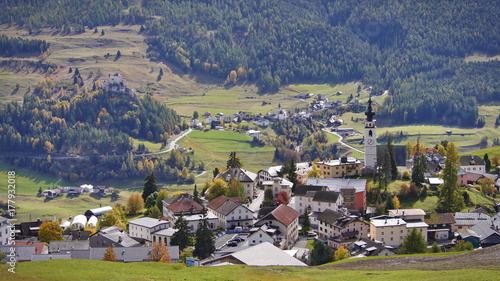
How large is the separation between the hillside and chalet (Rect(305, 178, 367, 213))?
32.5 meters

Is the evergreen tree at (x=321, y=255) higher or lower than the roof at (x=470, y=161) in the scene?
lower

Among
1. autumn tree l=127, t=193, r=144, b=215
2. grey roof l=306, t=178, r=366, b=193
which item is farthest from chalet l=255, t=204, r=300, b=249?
autumn tree l=127, t=193, r=144, b=215

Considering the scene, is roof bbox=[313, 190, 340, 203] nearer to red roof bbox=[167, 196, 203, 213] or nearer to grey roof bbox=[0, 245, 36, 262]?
red roof bbox=[167, 196, 203, 213]

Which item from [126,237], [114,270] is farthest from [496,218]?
[114,270]

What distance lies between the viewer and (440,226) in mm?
102438

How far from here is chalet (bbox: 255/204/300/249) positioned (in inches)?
3937

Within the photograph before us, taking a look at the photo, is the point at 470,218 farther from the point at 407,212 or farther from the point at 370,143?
the point at 370,143

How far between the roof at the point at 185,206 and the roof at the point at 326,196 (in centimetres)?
1703

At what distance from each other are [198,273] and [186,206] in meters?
42.6

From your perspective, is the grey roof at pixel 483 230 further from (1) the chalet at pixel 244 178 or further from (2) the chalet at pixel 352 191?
(1) the chalet at pixel 244 178

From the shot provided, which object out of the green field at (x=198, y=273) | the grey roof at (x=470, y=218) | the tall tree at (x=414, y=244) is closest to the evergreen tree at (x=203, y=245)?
the green field at (x=198, y=273)

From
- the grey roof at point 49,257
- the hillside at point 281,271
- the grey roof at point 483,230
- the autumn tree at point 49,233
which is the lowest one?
the autumn tree at point 49,233

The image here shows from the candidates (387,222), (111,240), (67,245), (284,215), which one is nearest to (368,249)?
(387,222)

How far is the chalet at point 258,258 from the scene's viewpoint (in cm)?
8019
